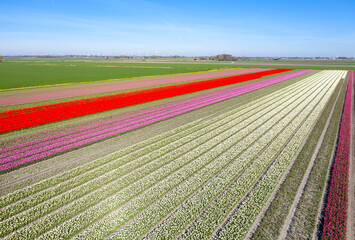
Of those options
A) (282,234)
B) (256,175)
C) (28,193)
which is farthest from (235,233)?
(28,193)

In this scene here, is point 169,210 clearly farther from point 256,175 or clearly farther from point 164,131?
point 164,131

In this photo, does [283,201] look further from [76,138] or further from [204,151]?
[76,138]

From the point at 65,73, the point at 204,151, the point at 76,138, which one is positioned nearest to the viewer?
the point at 204,151

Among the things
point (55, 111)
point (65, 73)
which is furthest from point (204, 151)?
point (65, 73)

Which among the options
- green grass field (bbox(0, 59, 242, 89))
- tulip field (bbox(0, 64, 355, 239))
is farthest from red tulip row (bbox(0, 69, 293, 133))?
green grass field (bbox(0, 59, 242, 89))

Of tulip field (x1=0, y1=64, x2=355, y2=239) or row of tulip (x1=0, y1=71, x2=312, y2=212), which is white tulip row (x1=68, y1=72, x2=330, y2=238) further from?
row of tulip (x1=0, y1=71, x2=312, y2=212)

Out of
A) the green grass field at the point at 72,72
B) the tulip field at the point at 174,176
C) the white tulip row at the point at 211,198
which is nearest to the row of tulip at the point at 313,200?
the tulip field at the point at 174,176

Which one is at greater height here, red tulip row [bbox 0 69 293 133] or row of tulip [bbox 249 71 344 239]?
row of tulip [bbox 249 71 344 239]

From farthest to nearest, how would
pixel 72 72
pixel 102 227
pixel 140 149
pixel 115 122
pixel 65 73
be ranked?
1. pixel 72 72
2. pixel 65 73
3. pixel 115 122
4. pixel 140 149
5. pixel 102 227
